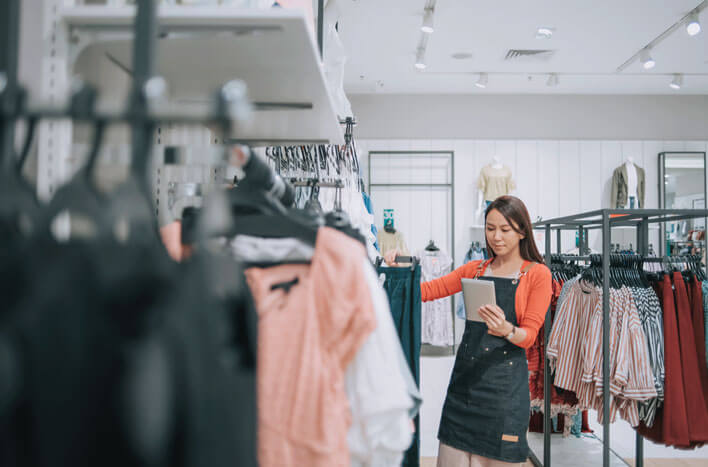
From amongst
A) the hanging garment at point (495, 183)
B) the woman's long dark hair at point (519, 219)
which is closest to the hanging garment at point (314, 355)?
the woman's long dark hair at point (519, 219)

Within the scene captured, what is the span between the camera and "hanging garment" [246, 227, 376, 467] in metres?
0.76

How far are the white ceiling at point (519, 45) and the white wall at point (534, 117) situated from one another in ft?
0.45

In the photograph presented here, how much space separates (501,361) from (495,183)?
403cm

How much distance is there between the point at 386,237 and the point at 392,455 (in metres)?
4.56

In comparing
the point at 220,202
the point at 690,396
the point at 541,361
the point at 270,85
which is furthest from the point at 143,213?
the point at 541,361

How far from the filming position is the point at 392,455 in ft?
2.72

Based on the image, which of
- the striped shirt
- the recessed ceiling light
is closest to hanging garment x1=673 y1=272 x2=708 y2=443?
the striped shirt

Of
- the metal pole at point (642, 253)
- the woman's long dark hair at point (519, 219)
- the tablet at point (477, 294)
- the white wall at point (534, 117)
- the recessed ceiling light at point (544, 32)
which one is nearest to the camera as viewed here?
the tablet at point (477, 294)

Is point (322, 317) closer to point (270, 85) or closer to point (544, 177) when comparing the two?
point (270, 85)

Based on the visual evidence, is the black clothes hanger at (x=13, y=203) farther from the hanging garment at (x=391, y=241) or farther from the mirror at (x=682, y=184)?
the mirror at (x=682, y=184)

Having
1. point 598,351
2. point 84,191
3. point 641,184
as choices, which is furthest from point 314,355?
point 641,184

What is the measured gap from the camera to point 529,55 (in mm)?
4766

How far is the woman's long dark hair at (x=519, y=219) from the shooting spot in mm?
1938

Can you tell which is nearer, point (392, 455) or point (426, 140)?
point (392, 455)
